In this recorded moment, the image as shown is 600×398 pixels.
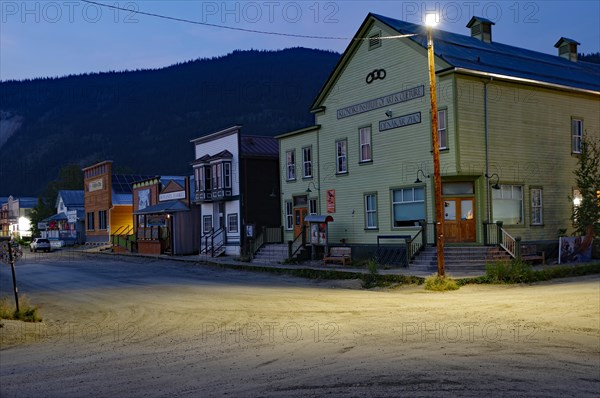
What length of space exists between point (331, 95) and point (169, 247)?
67.3 ft

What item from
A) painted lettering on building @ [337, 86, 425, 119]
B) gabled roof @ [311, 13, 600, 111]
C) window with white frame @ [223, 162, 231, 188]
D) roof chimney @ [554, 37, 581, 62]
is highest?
roof chimney @ [554, 37, 581, 62]

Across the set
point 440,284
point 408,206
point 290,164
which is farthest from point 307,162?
point 440,284

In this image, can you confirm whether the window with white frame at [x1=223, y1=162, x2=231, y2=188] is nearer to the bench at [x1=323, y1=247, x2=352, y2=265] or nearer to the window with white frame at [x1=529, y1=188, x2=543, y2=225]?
the bench at [x1=323, y1=247, x2=352, y2=265]

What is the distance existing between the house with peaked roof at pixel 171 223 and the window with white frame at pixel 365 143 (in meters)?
19.3

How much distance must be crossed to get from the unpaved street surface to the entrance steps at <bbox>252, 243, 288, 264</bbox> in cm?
1425

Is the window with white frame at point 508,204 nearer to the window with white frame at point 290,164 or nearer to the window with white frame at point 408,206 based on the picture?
the window with white frame at point 408,206

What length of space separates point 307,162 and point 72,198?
59825mm

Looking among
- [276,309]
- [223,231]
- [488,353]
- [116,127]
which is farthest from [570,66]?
[116,127]

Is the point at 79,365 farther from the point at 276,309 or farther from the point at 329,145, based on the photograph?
the point at 329,145

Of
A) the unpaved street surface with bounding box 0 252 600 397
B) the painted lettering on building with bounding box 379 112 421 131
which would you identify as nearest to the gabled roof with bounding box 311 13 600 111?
the painted lettering on building with bounding box 379 112 421 131

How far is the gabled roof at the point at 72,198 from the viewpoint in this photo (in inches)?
3352

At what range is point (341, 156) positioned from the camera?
110ft

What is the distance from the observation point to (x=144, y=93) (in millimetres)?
198375

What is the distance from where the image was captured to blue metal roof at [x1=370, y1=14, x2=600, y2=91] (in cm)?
2852
